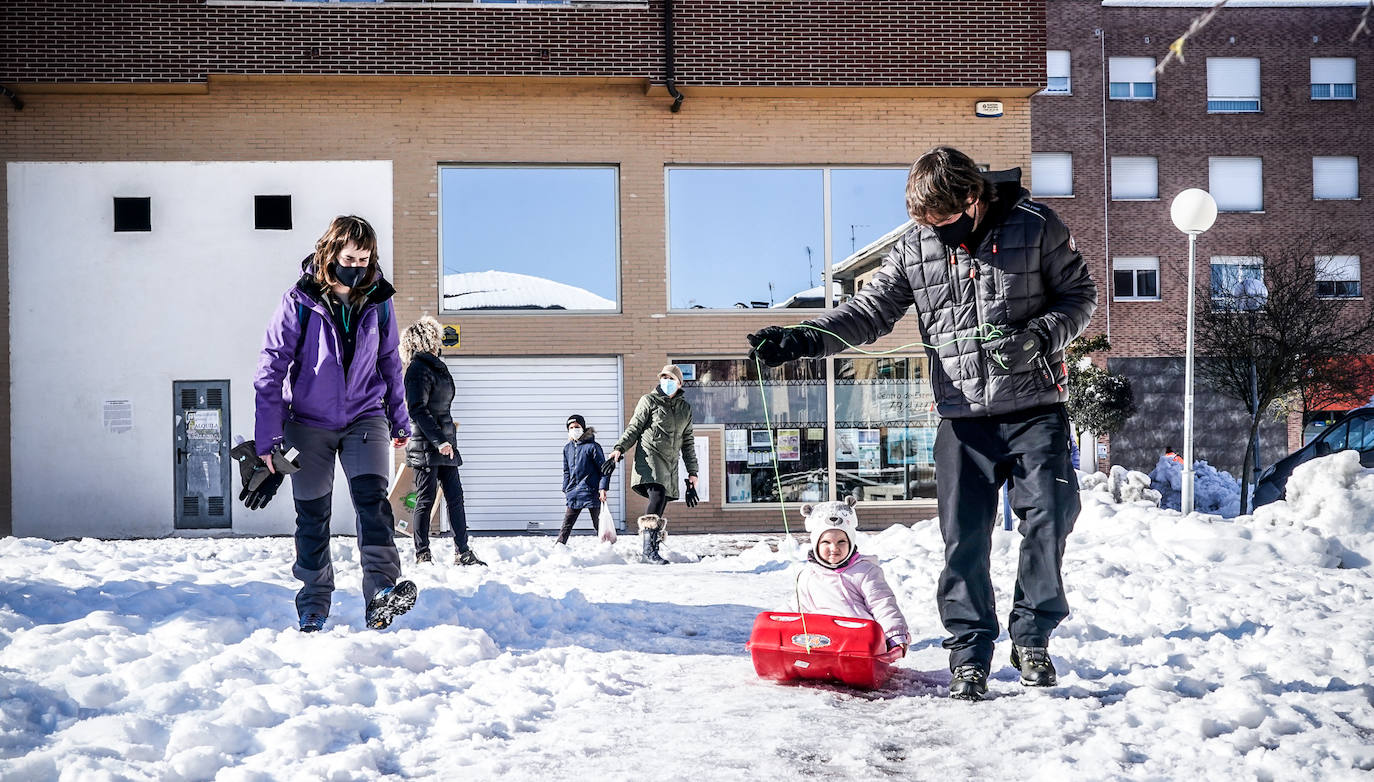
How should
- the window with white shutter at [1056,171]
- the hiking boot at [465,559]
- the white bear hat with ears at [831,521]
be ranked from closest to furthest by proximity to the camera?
the white bear hat with ears at [831,521] < the hiking boot at [465,559] < the window with white shutter at [1056,171]

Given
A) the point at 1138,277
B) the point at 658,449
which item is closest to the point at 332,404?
the point at 658,449

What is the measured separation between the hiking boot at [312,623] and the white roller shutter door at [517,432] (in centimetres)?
1019

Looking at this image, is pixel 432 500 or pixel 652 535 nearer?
pixel 432 500

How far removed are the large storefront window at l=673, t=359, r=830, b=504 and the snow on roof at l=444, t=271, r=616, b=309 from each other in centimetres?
164

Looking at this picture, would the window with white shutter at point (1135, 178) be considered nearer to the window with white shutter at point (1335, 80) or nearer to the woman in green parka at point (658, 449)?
the window with white shutter at point (1335, 80)

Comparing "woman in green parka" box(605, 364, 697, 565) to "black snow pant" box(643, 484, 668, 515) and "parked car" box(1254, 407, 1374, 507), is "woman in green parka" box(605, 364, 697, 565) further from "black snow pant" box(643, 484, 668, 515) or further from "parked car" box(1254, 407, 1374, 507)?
"parked car" box(1254, 407, 1374, 507)

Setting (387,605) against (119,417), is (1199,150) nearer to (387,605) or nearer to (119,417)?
(119,417)

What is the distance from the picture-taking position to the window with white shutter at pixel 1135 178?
110 feet

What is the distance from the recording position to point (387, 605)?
5465 mm

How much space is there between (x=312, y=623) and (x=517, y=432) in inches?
407

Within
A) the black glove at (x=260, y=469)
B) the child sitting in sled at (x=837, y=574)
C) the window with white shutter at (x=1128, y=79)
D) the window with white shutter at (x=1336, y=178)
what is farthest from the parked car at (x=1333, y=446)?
the window with white shutter at (x=1336, y=178)

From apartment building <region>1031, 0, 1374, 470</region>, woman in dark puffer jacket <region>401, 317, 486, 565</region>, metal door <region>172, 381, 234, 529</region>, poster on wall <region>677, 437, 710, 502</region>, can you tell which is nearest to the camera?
woman in dark puffer jacket <region>401, 317, 486, 565</region>

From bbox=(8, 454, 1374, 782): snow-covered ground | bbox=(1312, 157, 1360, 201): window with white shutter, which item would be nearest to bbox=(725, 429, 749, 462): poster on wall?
bbox=(8, 454, 1374, 782): snow-covered ground

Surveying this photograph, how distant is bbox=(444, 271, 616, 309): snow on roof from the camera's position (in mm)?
15789
